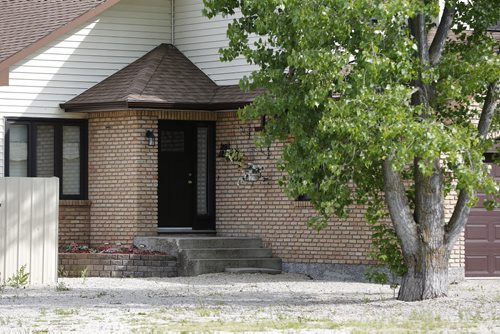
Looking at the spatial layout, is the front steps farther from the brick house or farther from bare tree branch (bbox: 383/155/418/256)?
bare tree branch (bbox: 383/155/418/256)

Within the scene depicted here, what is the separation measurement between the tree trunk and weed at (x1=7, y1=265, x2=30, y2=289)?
22.0ft

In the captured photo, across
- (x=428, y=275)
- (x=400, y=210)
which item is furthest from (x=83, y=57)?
(x=428, y=275)

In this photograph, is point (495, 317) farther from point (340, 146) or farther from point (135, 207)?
point (135, 207)

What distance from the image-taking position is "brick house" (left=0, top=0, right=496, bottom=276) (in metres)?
25.0

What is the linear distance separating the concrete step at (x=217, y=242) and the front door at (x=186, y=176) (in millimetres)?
1382

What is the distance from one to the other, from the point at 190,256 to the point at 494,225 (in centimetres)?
590

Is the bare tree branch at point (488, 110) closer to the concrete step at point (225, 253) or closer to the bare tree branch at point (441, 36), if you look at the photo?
the bare tree branch at point (441, 36)

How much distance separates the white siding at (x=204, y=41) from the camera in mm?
25969

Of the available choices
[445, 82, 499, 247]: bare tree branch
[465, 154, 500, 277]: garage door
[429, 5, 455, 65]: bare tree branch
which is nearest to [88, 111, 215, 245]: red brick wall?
[465, 154, 500, 277]: garage door

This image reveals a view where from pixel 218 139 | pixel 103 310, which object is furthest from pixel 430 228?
pixel 218 139

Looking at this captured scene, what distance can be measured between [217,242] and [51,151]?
4.18m

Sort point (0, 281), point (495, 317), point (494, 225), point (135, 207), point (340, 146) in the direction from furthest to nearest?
point (135, 207)
point (494, 225)
point (0, 281)
point (340, 146)
point (495, 317)

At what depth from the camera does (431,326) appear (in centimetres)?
1468

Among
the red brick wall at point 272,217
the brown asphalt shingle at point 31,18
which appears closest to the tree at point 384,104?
the red brick wall at point 272,217
